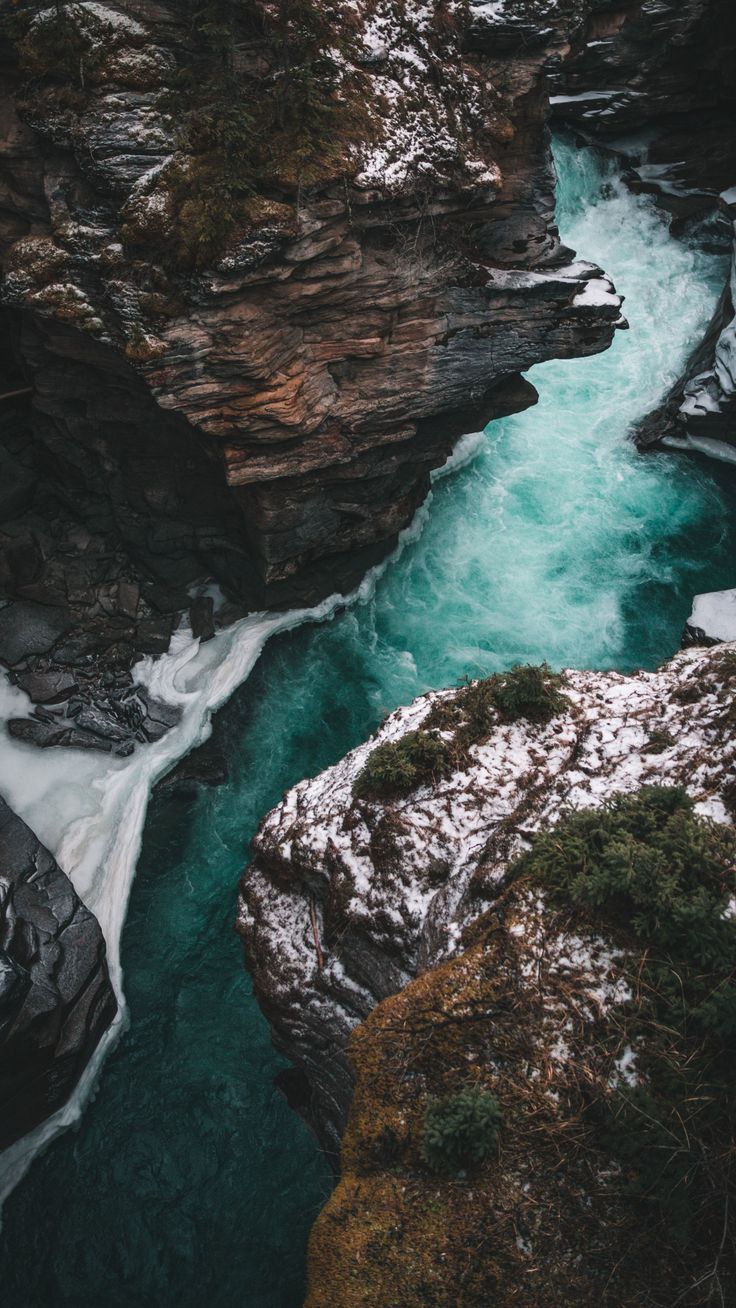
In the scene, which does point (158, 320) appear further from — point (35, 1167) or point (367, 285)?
point (35, 1167)

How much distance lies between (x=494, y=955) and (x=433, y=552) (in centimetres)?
1720

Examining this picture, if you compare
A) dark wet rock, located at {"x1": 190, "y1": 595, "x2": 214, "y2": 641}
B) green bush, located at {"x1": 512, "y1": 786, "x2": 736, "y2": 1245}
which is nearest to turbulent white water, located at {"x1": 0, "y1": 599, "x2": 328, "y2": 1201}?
dark wet rock, located at {"x1": 190, "y1": 595, "x2": 214, "y2": 641}

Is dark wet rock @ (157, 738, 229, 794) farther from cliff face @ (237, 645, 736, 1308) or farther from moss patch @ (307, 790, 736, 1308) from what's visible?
moss patch @ (307, 790, 736, 1308)

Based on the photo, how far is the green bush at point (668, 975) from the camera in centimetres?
549

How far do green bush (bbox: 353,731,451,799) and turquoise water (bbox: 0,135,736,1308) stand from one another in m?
8.37

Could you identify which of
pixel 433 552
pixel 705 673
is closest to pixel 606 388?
pixel 433 552

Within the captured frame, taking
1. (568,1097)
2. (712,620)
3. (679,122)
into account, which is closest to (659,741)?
(568,1097)

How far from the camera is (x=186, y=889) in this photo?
1727 centimetres

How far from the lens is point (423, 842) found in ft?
29.3

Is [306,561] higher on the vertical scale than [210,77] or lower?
lower

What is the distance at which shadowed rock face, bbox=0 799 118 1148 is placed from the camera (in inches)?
513

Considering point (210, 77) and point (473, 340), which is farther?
point (473, 340)

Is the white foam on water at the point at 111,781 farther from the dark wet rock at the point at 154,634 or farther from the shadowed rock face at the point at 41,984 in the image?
the shadowed rock face at the point at 41,984

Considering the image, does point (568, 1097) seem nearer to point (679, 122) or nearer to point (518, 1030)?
point (518, 1030)
